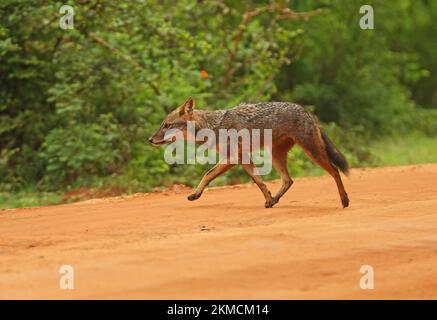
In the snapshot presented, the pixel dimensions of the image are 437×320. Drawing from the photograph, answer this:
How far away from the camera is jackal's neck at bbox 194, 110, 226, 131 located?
34.8 ft

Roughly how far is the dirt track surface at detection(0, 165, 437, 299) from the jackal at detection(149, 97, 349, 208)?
0.30 meters

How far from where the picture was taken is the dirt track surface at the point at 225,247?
21.0 feet

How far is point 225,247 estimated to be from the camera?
7527 millimetres

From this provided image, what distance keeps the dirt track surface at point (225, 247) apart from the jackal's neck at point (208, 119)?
32.2 inches

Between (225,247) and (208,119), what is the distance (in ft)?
10.9
